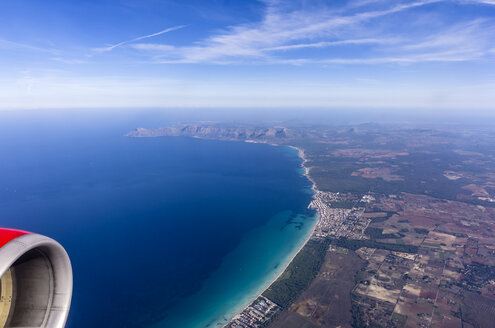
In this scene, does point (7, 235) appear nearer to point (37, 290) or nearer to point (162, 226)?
point (37, 290)

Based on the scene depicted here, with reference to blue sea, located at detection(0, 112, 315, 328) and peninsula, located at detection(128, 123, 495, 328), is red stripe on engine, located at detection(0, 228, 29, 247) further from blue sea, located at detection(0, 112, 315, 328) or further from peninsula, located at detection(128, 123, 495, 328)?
blue sea, located at detection(0, 112, 315, 328)

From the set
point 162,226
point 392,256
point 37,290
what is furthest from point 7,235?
point 162,226

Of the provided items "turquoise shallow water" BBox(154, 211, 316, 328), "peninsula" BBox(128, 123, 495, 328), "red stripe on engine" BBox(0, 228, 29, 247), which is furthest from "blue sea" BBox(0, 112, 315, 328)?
"red stripe on engine" BBox(0, 228, 29, 247)

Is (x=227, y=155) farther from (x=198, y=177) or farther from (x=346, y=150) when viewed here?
(x=346, y=150)

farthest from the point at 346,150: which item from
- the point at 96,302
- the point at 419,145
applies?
the point at 96,302

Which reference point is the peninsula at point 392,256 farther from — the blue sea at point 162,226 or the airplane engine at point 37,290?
the airplane engine at point 37,290

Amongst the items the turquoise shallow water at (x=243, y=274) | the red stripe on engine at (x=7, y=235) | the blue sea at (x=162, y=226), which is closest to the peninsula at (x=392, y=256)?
the turquoise shallow water at (x=243, y=274)
